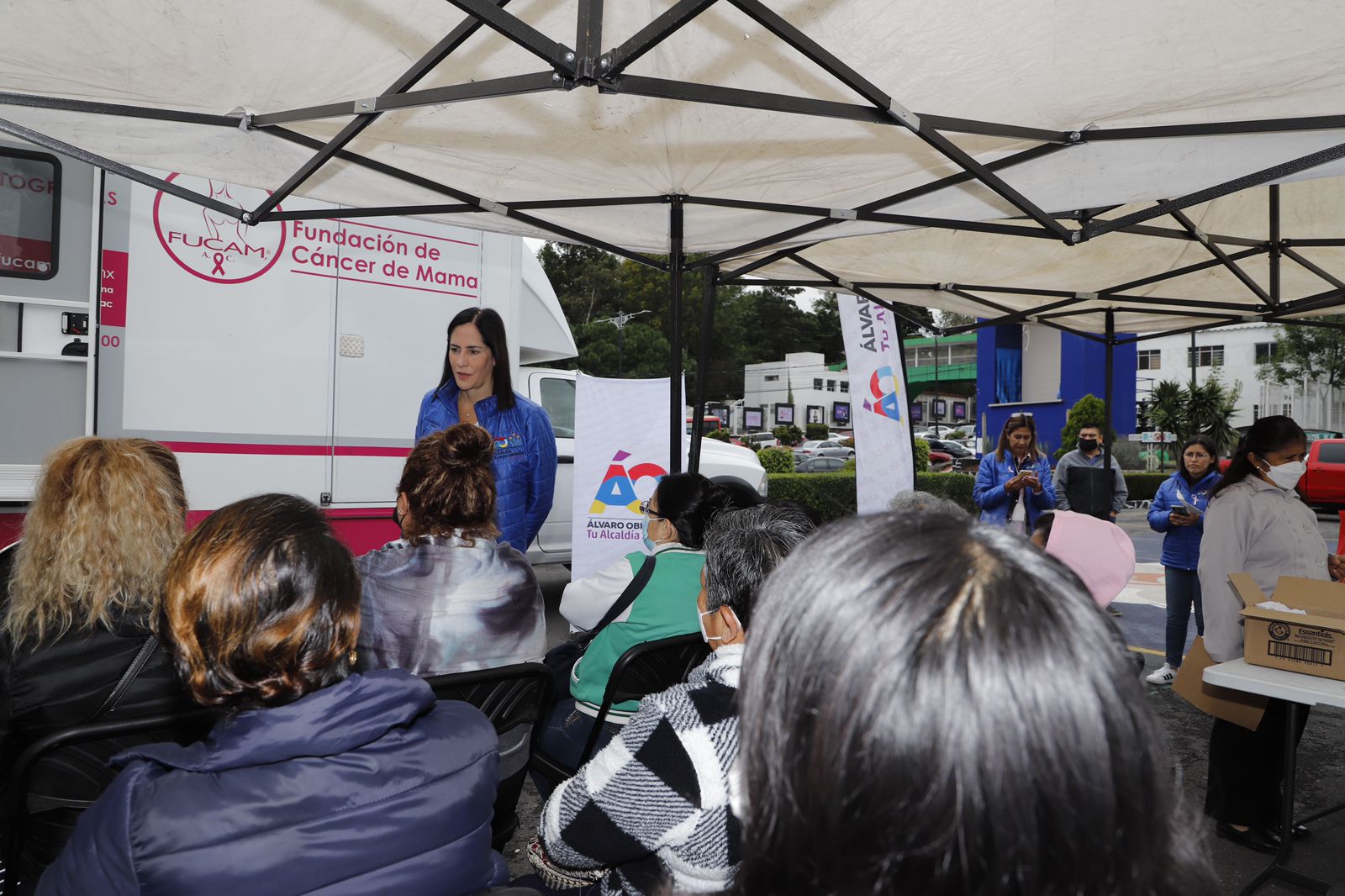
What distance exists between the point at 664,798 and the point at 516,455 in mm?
2983

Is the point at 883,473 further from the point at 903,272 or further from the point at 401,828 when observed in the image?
the point at 401,828

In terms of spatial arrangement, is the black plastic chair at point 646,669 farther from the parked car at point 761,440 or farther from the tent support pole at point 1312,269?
the parked car at point 761,440

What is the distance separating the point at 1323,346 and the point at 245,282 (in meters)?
45.0

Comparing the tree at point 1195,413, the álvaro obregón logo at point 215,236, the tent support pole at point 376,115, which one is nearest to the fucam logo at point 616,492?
the álvaro obregón logo at point 215,236

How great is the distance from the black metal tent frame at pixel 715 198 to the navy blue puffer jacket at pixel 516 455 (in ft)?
2.08

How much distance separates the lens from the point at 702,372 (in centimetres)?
422

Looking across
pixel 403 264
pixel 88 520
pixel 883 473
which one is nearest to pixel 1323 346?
pixel 883 473

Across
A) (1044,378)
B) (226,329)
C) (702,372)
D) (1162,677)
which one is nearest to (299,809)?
(702,372)

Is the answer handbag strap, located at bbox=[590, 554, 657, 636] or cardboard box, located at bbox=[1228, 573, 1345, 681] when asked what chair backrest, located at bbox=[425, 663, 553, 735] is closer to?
handbag strap, located at bbox=[590, 554, 657, 636]

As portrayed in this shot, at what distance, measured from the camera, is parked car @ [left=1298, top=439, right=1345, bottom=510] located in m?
17.1

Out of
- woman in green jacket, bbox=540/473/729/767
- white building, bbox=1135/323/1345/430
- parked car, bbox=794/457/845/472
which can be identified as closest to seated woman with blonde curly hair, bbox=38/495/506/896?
woman in green jacket, bbox=540/473/729/767

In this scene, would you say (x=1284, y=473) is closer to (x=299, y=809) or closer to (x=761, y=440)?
(x=299, y=809)

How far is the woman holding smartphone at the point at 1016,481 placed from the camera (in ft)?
20.2

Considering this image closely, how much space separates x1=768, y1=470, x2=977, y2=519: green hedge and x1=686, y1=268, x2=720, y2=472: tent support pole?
10.0 m
